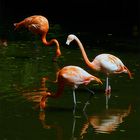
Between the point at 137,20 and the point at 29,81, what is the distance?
10066 mm

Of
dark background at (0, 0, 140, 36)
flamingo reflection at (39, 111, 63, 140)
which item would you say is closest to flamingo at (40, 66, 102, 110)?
flamingo reflection at (39, 111, 63, 140)

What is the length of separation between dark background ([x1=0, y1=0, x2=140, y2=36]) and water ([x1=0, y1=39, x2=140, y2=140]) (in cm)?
613

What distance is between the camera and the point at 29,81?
9797 millimetres

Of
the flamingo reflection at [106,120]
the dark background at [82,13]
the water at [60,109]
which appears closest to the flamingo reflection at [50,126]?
the water at [60,109]

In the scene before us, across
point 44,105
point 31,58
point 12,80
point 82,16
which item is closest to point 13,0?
point 82,16

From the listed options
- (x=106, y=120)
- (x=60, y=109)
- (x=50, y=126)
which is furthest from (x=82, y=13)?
(x=50, y=126)

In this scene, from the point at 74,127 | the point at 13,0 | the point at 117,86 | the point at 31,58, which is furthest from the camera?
the point at 13,0

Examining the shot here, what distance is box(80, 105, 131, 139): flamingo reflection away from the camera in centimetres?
707

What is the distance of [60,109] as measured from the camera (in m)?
7.97

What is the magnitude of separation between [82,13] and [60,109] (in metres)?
13.7

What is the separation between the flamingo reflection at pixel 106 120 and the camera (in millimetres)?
7066

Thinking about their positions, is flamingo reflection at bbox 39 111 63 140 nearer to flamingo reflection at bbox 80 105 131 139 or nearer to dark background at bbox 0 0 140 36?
flamingo reflection at bbox 80 105 131 139

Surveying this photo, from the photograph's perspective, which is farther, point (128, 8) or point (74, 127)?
point (128, 8)

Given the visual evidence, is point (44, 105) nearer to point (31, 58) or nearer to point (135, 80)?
point (135, 80)
